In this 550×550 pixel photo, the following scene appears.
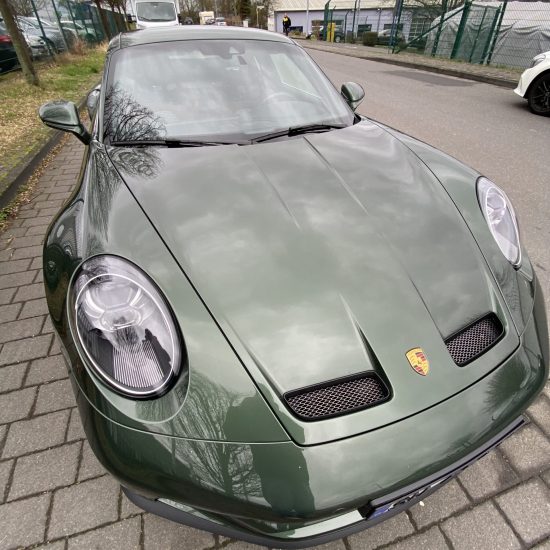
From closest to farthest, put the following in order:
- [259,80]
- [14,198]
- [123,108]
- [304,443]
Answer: [304,443]
[123,108]
[259,80]
[14,198]

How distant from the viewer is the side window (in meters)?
2.29

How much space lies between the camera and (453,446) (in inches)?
38.8

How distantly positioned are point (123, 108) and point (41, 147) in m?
4.13

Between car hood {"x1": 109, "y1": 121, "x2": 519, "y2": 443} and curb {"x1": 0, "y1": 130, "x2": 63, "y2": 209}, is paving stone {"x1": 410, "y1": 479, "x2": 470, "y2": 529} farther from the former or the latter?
curb {"x1": 0, "y1": 130, "x2": 63, "y2": 209}

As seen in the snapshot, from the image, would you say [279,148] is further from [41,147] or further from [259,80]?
[41,147]

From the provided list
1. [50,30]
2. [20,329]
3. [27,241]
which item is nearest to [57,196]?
[27,241]

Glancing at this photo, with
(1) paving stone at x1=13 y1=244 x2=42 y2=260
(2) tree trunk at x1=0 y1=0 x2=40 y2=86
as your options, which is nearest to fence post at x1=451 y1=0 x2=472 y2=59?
(2) tree trunk at x1=0 y1=0 x2=40 y2=86

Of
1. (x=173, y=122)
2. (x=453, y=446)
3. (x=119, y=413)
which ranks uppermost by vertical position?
(x=173, y=122)

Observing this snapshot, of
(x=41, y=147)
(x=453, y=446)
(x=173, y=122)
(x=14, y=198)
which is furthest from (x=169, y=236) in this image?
(x=41, y=147)

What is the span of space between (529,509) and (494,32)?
1488cm

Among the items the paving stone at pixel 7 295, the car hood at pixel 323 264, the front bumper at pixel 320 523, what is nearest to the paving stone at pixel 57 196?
the paving stone at pixel 7 295

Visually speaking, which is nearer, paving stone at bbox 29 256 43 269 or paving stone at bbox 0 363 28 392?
paving stone at bbox 0 363 28 392

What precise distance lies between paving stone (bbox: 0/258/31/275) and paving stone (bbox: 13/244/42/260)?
59mm

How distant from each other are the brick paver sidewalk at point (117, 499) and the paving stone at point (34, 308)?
0.52 meters
